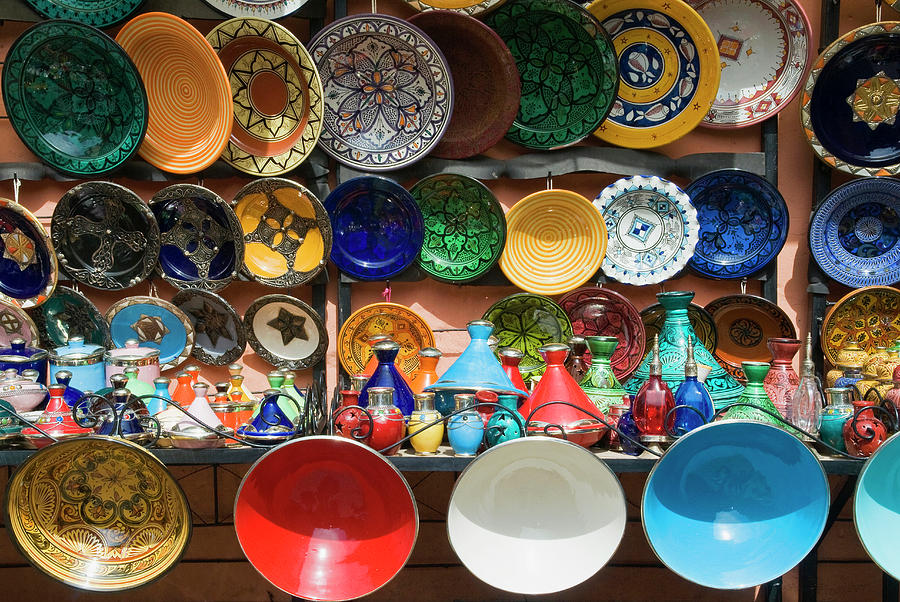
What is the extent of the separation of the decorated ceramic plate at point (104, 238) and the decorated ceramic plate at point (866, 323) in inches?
67.8

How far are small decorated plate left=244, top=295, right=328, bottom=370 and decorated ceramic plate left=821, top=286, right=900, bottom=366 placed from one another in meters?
1.31

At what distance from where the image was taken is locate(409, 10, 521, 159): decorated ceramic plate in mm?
1840

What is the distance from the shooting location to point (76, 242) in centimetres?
185

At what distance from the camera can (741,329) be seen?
197 cm

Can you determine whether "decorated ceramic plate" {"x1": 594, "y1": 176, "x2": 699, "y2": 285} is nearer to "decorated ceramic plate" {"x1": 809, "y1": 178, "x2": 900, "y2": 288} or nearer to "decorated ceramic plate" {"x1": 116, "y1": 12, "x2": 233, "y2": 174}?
"decorated ceramic plate" {"x1": 809, "y1": 178, "x2": 900, "y2": 288}

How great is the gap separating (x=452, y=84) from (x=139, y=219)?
835mm

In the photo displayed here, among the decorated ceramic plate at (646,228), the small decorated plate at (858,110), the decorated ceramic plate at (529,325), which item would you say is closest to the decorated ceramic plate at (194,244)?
the decorated ceramic plate at (529,325)

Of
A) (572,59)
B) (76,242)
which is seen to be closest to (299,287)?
(76,242)

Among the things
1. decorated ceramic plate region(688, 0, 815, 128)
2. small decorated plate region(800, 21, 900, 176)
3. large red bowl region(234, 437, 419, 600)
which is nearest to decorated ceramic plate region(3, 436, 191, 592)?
large red bowl region(234, 437, 419, 600)

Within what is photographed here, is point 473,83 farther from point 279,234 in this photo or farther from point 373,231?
point 279,234

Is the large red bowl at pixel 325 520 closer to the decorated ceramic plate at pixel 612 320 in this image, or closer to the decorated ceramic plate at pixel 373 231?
the decorated ceramic plate at pixel 373 231

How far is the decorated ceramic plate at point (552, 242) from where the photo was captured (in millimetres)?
1894

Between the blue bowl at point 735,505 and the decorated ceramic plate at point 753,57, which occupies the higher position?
A: the decorated ceramic plate at point 753,57

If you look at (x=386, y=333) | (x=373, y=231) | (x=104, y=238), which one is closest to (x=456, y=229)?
(x=373, y=231)
